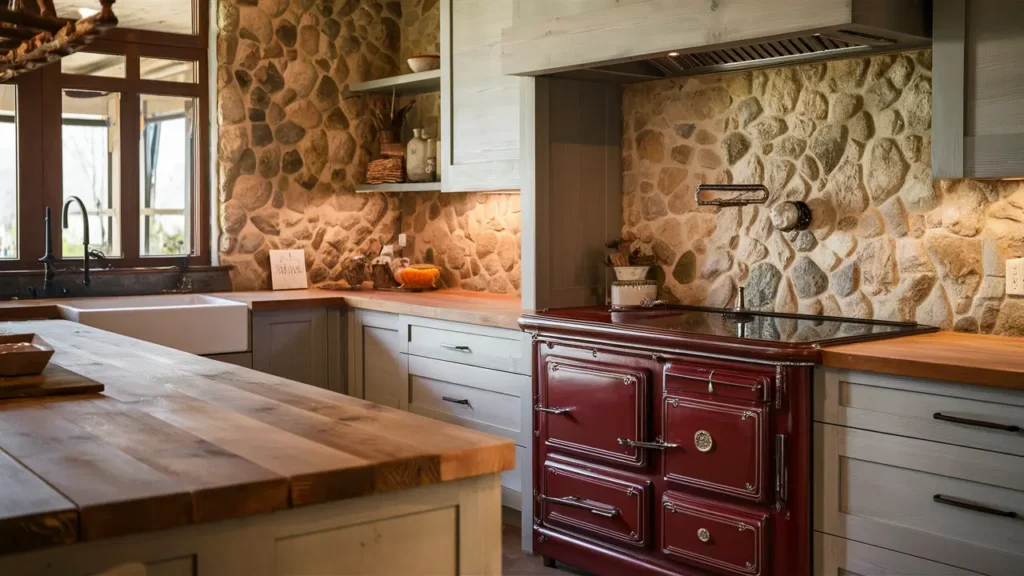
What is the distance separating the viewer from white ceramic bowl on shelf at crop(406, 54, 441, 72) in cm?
512

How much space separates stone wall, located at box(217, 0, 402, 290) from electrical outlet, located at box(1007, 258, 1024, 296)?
3540 millimetres

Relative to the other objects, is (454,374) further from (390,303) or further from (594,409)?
(594,409)

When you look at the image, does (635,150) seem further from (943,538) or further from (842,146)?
(943,538)

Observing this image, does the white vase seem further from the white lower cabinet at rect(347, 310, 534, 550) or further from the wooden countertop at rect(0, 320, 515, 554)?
the wooden countertop at rect(0, 320, 515, 554)

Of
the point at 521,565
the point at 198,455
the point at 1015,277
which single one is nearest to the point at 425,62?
the point at 521,565

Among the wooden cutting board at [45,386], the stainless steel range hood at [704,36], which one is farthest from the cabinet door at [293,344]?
the wooden cutting board at [45,386]

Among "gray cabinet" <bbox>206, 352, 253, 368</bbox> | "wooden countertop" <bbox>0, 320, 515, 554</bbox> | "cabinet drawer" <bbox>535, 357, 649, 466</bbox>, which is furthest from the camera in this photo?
"gray cabinet" <bbox>206, 352, 253, 368</bbox>

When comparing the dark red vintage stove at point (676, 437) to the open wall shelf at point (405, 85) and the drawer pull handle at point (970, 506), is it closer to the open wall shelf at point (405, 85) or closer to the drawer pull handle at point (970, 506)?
the drawer pull handle at point (970, 506)

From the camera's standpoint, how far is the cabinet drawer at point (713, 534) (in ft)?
9.97

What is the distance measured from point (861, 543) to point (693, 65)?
1894 mm

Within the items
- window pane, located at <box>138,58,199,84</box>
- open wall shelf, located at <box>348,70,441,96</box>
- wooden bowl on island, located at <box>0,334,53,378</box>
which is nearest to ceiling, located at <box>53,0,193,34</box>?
window pane, located at <box>138,58,199,84</box>

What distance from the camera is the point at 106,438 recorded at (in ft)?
5.64

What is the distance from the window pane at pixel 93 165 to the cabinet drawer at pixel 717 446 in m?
3.22

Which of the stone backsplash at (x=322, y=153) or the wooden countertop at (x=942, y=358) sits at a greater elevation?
the stone backsplash at (x=322, y=153)
